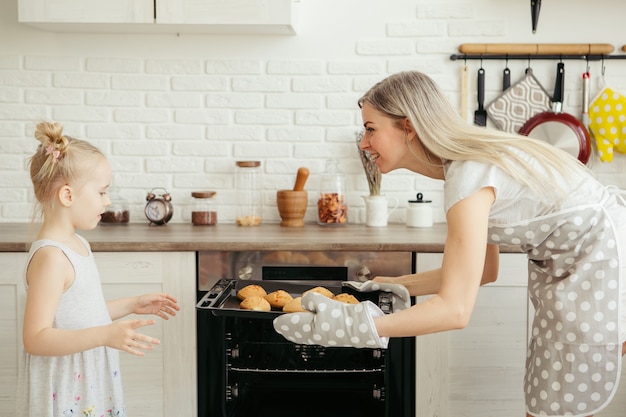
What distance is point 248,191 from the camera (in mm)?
3377

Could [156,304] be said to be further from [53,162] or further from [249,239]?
[249,239]

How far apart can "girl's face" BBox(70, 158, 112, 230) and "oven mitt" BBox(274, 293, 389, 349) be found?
55cm

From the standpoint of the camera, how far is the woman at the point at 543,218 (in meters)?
1.81

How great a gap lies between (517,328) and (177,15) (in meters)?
1.76

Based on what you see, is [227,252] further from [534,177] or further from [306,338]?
[534,177]

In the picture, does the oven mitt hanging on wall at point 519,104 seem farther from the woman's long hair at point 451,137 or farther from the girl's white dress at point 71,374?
the girl's white dress at point 71,374

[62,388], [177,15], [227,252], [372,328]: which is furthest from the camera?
[177,15]

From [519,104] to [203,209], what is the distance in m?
1.46

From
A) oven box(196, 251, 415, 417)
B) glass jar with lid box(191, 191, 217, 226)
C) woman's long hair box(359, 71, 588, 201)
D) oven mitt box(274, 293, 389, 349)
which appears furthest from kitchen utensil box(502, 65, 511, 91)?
oven mitt box(274, 293, 389, 349)

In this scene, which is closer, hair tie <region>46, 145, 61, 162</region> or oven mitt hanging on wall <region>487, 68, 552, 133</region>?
hair tie <region>46, 145, 61, 162</region>

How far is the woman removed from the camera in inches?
71.2

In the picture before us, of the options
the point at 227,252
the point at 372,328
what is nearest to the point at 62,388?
the point at 372,328

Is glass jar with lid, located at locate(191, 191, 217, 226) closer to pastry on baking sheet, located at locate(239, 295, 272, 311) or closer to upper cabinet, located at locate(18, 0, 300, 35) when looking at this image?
upper cabinet, located at locate(18, 0, 300, 35)

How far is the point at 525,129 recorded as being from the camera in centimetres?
329
